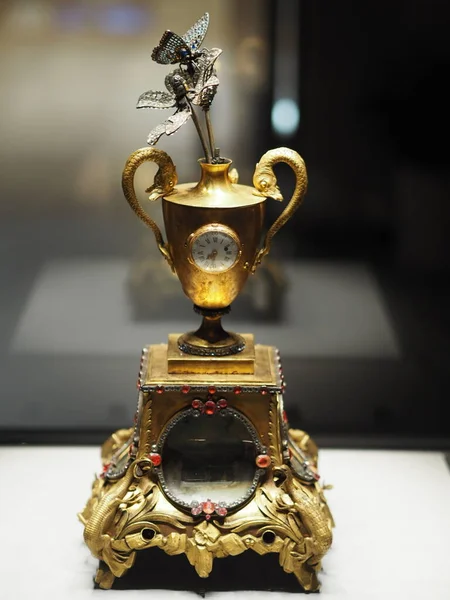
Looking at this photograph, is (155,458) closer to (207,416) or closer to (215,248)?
(207,416)

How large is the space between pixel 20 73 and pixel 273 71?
0.83 m

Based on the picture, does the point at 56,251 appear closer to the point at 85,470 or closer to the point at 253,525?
Result: the point at 85,470

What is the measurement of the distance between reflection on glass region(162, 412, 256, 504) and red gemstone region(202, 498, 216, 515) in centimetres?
6

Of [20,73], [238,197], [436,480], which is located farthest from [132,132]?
[436,480]

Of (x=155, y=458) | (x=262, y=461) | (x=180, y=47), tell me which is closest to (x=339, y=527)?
(x=262, y=461)

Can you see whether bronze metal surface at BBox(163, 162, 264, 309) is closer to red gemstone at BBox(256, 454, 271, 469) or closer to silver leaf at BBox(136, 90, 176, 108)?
silver leaf at BBox(136, 90, 176, 108)

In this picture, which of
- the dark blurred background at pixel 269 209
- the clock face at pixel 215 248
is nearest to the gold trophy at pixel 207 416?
the clock face at pixel 215 248

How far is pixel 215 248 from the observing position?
2.38 metres

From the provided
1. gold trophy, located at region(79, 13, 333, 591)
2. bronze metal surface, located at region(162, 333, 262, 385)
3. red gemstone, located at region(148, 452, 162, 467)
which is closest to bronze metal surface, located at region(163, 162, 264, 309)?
gold trophy, located at region(79, 13, 333, 591)

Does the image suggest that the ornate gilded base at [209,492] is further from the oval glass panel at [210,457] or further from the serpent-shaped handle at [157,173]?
the serpent-shaped handle at [157,173]

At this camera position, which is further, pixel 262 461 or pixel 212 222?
pixel 262 461

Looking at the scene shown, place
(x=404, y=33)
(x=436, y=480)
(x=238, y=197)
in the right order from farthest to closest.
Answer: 1. (x=436, y=480)
2. (x=404, y=33)
3. (x=238, y=197)

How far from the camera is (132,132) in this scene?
9.70 ft

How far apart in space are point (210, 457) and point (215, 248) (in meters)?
0.64
